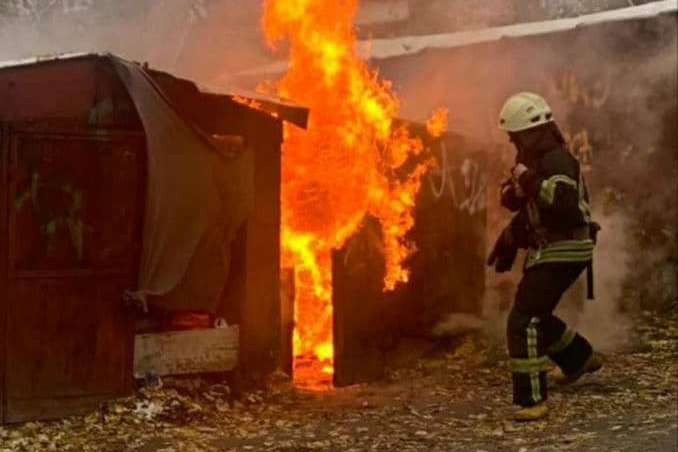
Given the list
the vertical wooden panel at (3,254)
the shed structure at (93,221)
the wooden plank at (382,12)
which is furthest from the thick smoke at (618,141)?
the vertical wooden panel at (3,254)

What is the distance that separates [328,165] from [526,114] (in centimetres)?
225

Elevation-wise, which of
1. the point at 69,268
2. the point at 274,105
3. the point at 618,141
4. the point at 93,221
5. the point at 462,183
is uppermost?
the point at 618,141

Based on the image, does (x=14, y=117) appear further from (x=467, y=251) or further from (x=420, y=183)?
(x=467, y=251)

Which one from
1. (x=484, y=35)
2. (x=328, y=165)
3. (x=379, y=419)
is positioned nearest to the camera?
(x=379, y=419)

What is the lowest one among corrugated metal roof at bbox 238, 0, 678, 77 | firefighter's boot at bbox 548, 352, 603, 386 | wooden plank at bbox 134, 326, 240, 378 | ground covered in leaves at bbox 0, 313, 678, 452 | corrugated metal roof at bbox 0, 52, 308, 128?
ground covered in leaves at bbox 0, 313, 678, 452

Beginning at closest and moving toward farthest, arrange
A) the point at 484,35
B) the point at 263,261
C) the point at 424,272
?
1. the point at 263,261
2. the point at 424,272
3. the point at 484,35

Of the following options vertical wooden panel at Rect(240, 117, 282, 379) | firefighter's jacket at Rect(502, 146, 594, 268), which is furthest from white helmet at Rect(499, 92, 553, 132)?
vertical wooden panel at Rect(240, 117, 282, 379)

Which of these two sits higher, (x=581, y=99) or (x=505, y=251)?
(x=581, y=99)

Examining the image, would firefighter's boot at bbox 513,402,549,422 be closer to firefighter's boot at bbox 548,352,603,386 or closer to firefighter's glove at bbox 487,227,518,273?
firefighter's boot at bbox 548,352,603,386

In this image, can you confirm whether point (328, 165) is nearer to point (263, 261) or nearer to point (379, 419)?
point (263, 261)

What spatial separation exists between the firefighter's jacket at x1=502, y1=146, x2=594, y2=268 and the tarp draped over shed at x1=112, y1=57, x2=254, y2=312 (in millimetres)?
2237

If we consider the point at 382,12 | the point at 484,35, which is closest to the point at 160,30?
the point at 382,12

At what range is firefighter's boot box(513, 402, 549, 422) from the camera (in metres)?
6.81

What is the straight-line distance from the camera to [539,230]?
7133 mm
